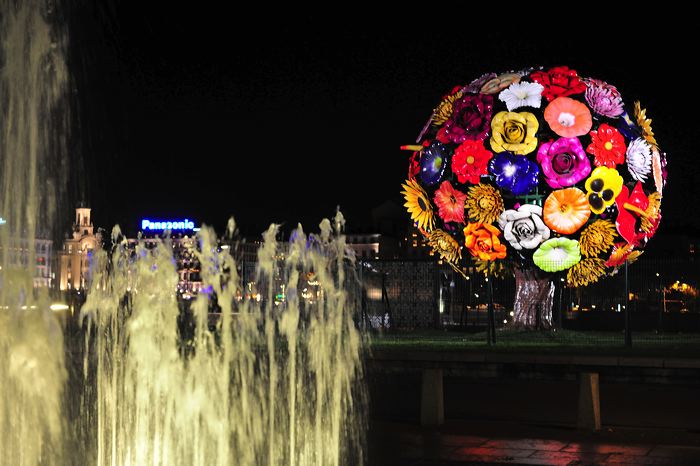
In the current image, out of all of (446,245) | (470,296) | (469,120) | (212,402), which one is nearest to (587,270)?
(446,245)

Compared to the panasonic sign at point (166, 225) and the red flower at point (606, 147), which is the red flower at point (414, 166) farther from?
the panasonic sign at point (166, 225)

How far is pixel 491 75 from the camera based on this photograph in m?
25.8

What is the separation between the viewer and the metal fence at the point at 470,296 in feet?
92.1

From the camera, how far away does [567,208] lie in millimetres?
24672

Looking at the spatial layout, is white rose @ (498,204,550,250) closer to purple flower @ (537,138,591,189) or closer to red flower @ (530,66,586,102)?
purple flower @ (537,138,591,189)

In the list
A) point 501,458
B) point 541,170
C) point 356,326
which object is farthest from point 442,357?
point 501,458

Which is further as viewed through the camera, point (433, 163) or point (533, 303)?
point (533, 303)

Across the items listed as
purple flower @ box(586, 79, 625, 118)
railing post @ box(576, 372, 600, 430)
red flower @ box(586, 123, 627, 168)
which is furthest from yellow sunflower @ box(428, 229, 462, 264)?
railing post @ box(576, 372, 600, 430)

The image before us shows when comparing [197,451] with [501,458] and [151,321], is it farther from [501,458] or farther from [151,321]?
[151,321]

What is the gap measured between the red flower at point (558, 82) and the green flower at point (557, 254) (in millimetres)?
3443

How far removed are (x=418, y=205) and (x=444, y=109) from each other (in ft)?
8.46

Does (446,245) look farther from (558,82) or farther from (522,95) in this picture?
(558,82)

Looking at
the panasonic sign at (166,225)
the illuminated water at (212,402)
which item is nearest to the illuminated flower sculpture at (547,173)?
the illuminated water at (212,402)

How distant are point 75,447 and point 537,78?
17057mm
